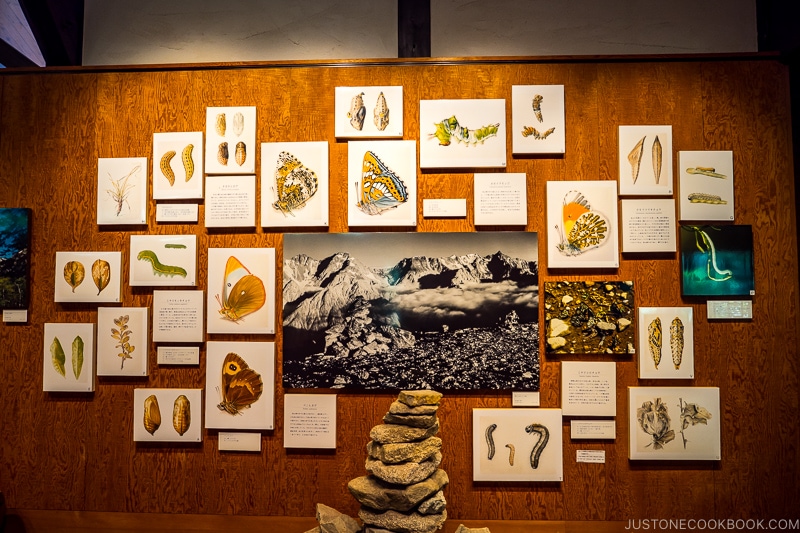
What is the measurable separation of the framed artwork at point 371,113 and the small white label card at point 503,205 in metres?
0.62

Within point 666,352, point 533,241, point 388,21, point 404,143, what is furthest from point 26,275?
point 666,352

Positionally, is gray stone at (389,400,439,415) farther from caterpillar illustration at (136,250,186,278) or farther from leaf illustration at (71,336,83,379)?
leaf illustration at (71,336,83,379)

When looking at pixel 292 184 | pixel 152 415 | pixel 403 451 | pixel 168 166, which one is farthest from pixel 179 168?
pixel 403 451

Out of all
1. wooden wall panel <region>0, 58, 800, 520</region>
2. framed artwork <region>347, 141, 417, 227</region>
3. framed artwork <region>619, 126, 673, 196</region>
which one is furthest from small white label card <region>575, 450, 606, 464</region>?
framed artwork <region>347, 141, 417, 227</region>

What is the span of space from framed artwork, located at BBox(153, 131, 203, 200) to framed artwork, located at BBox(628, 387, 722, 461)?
2.82 meters

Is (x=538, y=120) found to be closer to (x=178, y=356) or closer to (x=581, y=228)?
(x=581, y=228)

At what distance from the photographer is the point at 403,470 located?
8.25ft

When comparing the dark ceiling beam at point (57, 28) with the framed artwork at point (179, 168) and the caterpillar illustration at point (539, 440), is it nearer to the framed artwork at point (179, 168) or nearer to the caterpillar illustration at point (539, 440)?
the framed artwork at point (179, 168)

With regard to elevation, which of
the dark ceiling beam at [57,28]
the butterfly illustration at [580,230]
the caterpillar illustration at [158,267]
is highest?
the dark ceiling beam at [57,28]

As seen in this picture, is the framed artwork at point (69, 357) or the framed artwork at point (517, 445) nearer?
the framed artwork at point (517, 445)

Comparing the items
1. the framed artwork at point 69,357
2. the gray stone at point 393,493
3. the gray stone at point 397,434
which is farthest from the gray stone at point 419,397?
the framed artwork at point 69,357

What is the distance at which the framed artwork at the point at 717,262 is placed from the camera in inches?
112

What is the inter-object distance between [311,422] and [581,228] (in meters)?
1.90

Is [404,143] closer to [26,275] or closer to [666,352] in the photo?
[666,352]
